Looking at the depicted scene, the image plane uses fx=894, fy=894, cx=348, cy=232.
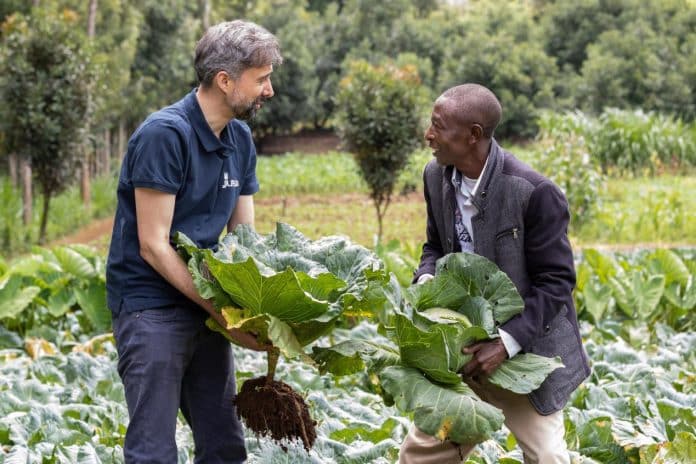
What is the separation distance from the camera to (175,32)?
66.3 feet

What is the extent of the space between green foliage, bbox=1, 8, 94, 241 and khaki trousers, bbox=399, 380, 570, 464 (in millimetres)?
8914

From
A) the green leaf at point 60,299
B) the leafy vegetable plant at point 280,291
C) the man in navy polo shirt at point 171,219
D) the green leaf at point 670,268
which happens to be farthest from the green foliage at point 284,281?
the green leaf at point 670,268

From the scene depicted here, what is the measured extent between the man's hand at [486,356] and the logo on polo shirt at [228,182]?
963 millimetres

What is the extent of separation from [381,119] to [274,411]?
8192 mm

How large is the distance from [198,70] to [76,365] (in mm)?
2725

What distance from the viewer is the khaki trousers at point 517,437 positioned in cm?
286

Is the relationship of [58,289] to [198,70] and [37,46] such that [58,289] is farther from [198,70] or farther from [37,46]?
[37,46]

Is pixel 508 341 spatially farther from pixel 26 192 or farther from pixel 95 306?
pixel 26 192

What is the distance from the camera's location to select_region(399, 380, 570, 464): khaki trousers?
286cm

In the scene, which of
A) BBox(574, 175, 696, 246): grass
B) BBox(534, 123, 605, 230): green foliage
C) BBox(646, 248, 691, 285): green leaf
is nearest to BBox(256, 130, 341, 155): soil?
BBox(534, 123, 605, 230): green foliage

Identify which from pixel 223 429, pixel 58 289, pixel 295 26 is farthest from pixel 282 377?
pixel 295 26

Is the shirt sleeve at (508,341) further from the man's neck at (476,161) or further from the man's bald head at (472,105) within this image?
the man's bald head at (472,105)

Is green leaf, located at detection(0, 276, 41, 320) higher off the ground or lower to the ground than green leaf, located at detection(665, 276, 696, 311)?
lower

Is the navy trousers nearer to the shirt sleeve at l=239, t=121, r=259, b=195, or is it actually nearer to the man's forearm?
the man's forearm
